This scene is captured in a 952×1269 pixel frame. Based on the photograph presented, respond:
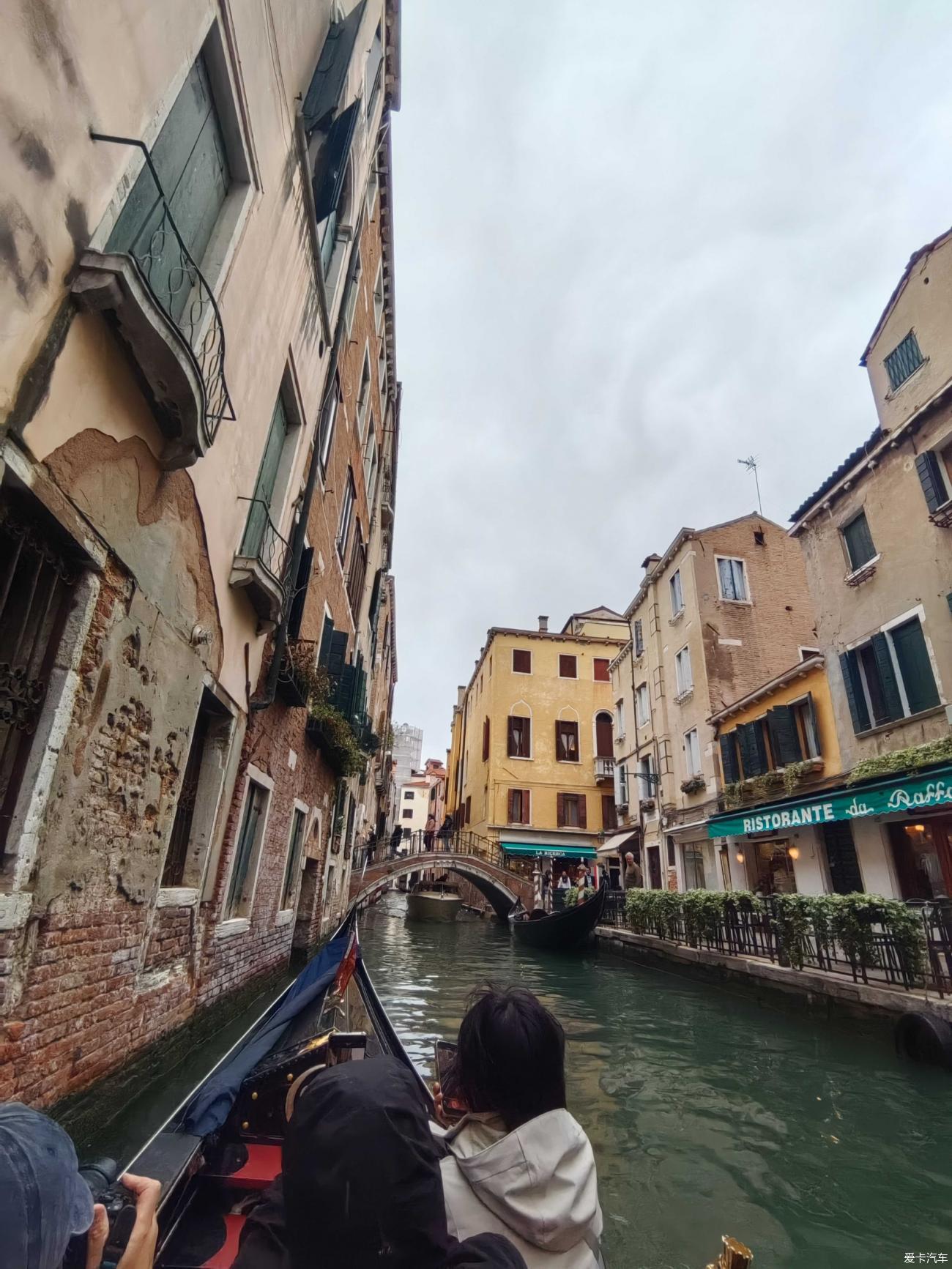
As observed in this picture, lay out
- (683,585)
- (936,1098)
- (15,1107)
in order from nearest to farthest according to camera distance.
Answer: (15,1107) < (936,1098) < (683,585)

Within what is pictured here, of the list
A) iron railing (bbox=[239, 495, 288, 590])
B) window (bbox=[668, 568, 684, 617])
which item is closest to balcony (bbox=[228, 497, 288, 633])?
iron railing (bbox=[239, 495, 288, 590])

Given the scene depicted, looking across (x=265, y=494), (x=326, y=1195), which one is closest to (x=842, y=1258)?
(x=326, y=1195)

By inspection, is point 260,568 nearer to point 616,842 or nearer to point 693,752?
point 693,752

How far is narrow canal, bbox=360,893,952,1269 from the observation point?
3.13 m

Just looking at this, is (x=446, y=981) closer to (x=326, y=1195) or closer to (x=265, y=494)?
(x=265, y=494)

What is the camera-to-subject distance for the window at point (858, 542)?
10375mm

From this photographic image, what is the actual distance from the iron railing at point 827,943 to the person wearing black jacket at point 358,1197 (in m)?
7.53

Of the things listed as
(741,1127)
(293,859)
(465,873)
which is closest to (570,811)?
(465,873)

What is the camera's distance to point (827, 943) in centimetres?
796

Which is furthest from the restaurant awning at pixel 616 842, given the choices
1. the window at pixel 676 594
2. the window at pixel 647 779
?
the window at pixel 676 594

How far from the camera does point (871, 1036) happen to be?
658 centimetres

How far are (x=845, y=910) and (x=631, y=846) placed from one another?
1184cm

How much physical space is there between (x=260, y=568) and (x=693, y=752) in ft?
43.2

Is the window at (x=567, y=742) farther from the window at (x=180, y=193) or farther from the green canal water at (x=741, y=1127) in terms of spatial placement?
the window at (x=180, y=193)
